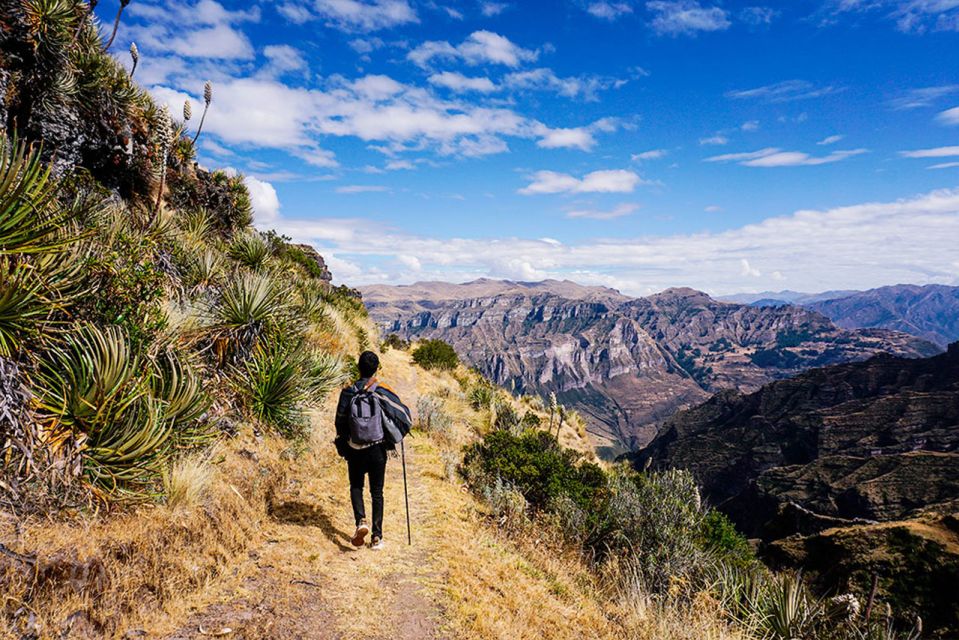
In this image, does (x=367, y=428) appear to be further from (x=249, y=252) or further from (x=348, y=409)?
(x=249, y=252)

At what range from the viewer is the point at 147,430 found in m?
4.46

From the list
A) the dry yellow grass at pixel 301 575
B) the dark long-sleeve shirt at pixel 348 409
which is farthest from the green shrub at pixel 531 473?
the dark long-sleeve shirt at pixel 348 409

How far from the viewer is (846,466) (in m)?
61.4

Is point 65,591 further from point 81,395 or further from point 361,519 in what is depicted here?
point 361,519

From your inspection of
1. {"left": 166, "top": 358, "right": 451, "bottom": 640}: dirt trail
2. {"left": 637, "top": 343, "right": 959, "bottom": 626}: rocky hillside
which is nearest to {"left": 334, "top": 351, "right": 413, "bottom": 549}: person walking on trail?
{"left": 166, "top": 358, "right": 451, "bottom": 640}: dirt trail

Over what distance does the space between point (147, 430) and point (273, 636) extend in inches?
93.8

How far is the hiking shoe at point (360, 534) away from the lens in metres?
5.43

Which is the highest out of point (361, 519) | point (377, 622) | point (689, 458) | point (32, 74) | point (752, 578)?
point (32, 74)

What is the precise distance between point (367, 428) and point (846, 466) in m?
79.5

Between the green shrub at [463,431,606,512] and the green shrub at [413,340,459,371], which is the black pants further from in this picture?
the green shrub at [413,340,459,371]

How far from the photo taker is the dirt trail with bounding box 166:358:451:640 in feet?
12.6

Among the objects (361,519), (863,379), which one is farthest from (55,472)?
(863,379)

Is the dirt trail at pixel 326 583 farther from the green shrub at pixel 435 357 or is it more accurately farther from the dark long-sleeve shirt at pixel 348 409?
the green shrub at pixel 435 357

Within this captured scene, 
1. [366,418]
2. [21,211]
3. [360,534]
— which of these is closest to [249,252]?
[21,211]
